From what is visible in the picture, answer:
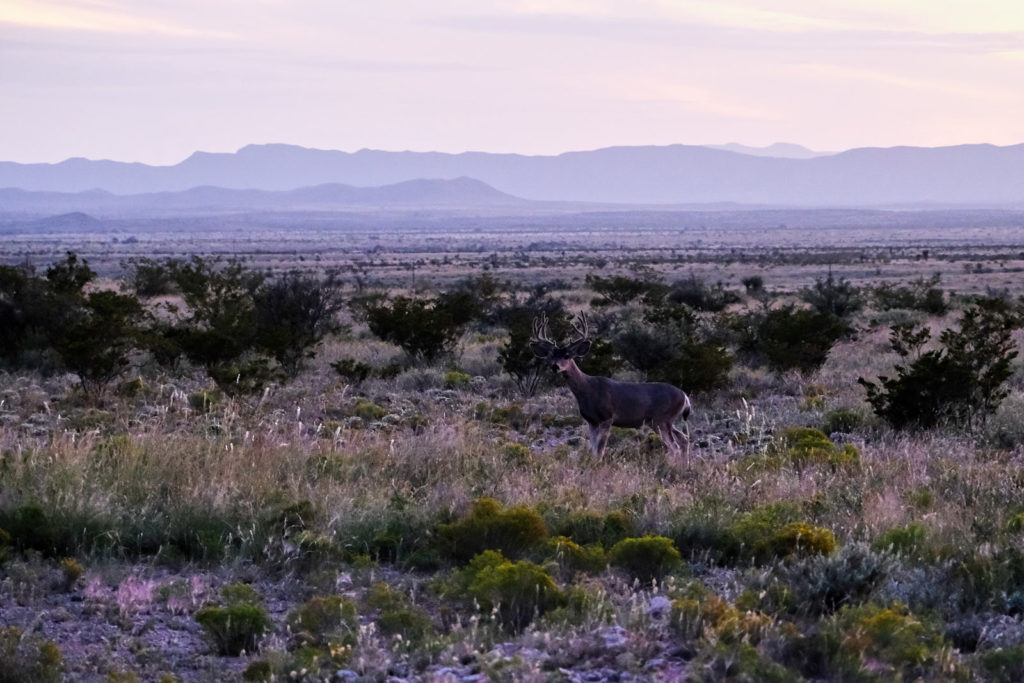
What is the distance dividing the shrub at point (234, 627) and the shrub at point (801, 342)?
43.7 ft

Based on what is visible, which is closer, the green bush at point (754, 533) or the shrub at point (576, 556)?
the shrub at point (576, 556)

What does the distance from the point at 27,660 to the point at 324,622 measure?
1301 mm

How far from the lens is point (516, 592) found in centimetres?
602

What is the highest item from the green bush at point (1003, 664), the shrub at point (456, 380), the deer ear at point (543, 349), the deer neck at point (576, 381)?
the deer ear at point (543, 349)

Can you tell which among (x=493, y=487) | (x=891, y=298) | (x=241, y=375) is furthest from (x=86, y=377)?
(x=891, y=298)

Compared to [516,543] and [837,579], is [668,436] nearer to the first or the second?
[516,543]

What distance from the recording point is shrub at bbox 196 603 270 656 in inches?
218

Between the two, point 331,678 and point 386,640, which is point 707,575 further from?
point 331,678

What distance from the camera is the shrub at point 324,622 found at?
5.53 metres

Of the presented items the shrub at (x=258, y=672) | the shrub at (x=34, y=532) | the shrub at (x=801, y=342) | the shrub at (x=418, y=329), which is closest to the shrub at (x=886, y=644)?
the shrub at (x=258, y=672)

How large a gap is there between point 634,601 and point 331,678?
1.59 meters

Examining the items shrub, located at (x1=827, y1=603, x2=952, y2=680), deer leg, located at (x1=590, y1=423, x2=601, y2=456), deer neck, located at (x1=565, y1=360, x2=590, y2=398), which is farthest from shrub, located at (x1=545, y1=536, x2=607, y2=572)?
deer neck, located at (x1=565, y1=360, x2=590, y2=398)

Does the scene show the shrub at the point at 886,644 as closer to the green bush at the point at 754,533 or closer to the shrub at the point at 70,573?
the green bush at the point at 754,533

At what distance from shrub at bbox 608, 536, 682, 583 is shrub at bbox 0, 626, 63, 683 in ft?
9.67
